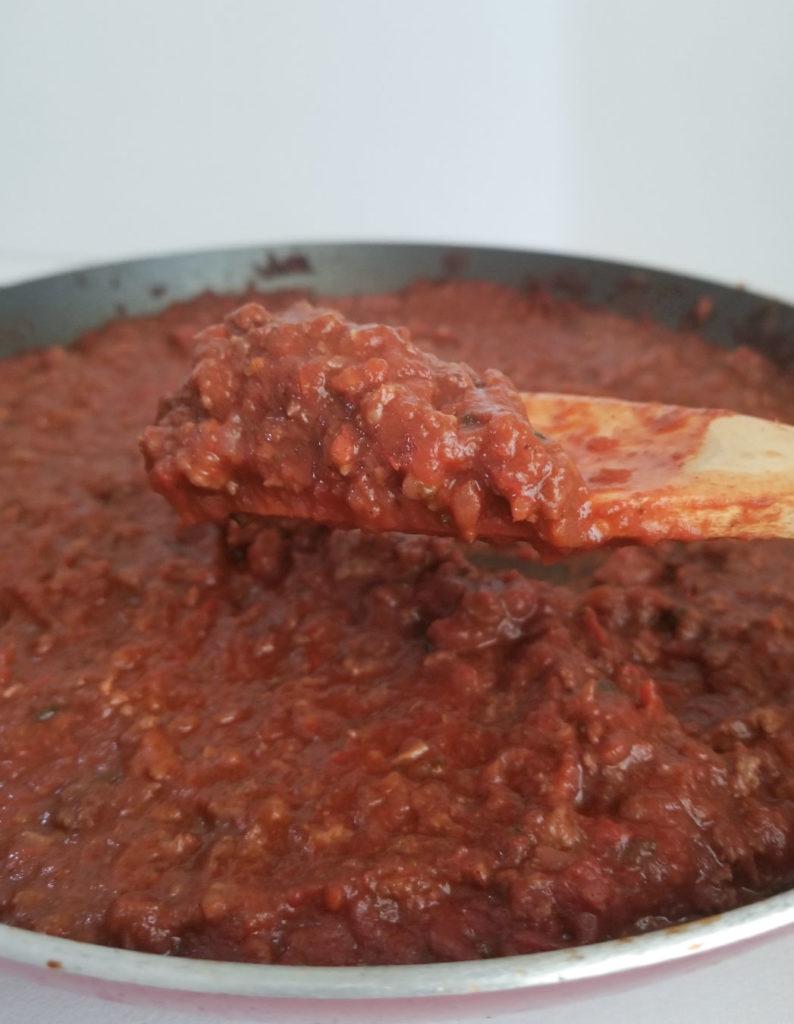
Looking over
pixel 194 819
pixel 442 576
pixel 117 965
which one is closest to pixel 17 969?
pixel 117 965

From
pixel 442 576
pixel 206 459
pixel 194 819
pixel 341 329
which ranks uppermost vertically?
pixel 341 329

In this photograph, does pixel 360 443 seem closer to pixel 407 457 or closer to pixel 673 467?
pixel 407 457

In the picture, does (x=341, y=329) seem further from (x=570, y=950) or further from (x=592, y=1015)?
(x=592, y=1015)

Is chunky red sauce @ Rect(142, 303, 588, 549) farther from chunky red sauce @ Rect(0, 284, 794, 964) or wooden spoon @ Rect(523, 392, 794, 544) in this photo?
chunky red sauce @ Rect(0, 284, 794, 964)

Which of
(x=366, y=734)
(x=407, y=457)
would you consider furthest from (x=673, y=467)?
(x=366, y=734)

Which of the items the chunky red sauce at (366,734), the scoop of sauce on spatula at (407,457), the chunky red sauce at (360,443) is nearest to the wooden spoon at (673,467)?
the scoop of sauce on spatula at (407,457)

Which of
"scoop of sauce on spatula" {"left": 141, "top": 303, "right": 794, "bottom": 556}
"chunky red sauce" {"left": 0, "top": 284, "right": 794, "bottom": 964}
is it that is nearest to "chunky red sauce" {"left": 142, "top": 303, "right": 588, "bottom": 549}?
"scoop of sauce on spatula" {"left": 141, "top": 303, "right": 794, "bottom": 556}

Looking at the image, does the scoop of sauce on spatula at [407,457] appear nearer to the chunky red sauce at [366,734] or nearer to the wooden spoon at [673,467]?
the wooden spoon at [673,467]

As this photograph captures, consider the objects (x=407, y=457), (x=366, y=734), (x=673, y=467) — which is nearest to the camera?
(x=407, y=457)
